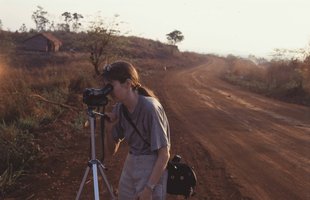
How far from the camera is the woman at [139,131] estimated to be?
3.00m

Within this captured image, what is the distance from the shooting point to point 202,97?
18.3m

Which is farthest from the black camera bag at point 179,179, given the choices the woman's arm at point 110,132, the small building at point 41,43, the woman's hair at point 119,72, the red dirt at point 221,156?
the small building at point 41,43

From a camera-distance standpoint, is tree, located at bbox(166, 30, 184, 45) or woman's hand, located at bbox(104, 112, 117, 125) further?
tree, located at bbox(166, 30, 184, 45)

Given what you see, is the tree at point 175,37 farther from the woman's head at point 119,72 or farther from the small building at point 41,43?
the woman's head at point 119,72

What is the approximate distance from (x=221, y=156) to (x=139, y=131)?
561 centimetres

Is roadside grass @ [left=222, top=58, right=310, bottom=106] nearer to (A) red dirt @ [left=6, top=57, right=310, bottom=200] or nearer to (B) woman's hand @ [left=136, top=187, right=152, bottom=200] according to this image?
(A) red dirt @ [left=6, top=57, right=310, bottom=200]

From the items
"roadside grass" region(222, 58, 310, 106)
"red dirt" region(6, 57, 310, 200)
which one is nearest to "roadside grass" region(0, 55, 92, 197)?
"red dirt" region(6, 57, 310, 200)

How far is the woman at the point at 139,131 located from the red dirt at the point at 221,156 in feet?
9.32

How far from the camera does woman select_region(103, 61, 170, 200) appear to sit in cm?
300

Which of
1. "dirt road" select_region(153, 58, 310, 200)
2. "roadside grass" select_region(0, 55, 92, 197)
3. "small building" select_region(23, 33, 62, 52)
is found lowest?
"small building" select_region(23, 33, 62, 52)

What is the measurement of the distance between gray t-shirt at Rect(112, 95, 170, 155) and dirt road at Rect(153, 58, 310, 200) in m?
3.36

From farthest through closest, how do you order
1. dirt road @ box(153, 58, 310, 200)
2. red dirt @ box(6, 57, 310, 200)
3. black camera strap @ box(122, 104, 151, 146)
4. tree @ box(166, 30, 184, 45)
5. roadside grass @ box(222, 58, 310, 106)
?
tree @ box(166, 30, 184, 45)
roadside grass @ box(222, 58, 310, 106)
dirt road @ box(153, 58, 310, 200)
red dirt @ box(6, 57, 310, 200)
black camera strap @ box(122, 104, 151, 146)

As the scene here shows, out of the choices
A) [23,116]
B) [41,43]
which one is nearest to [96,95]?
[23,116]

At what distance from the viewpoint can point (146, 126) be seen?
3.06m
